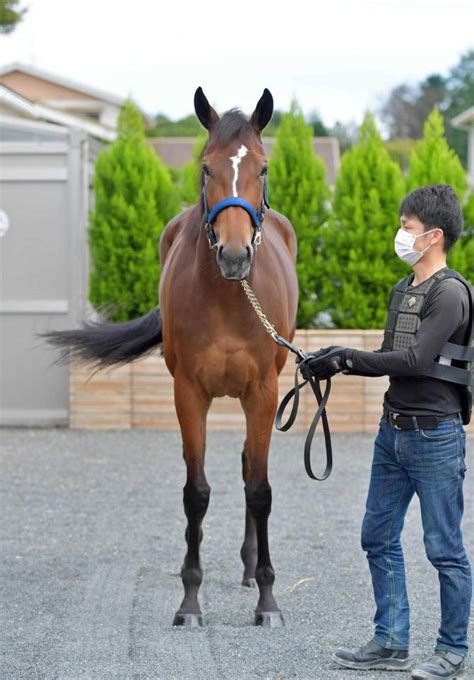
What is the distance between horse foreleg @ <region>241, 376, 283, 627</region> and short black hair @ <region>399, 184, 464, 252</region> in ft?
4.36

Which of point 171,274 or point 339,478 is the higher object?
point 171,274

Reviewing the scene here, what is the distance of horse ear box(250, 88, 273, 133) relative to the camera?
450 centimetres

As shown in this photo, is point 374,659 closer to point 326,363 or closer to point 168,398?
point 326,363

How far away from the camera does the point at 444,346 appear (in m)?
3.69

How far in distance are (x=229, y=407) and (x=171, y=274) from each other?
197 inches

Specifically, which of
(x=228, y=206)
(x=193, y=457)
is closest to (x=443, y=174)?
(x=193, y=457)

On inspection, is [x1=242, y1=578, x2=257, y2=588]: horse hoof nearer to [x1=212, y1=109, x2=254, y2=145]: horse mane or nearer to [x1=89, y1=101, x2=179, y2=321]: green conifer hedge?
[x1=212, y1=109, x2=254, y2=145]: horse mane

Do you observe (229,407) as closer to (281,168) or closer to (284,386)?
(284,386)

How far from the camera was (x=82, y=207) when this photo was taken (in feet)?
33.9

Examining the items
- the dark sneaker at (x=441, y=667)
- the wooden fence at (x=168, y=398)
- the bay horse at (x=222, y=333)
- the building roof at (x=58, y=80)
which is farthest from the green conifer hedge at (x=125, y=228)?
the building roof at (x=58, y=80)

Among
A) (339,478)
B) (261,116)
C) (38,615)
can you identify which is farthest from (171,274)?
(339,478)

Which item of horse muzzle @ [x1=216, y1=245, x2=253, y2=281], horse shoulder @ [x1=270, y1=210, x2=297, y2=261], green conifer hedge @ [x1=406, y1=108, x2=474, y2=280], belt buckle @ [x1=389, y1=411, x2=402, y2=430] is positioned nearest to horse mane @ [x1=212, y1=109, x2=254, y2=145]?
horse muzzle @ [x1=216, y1=245, x2=253, y2=281]

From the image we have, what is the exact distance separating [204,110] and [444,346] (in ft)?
5.21

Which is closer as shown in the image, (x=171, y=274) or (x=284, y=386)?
(x=171, y=274)
